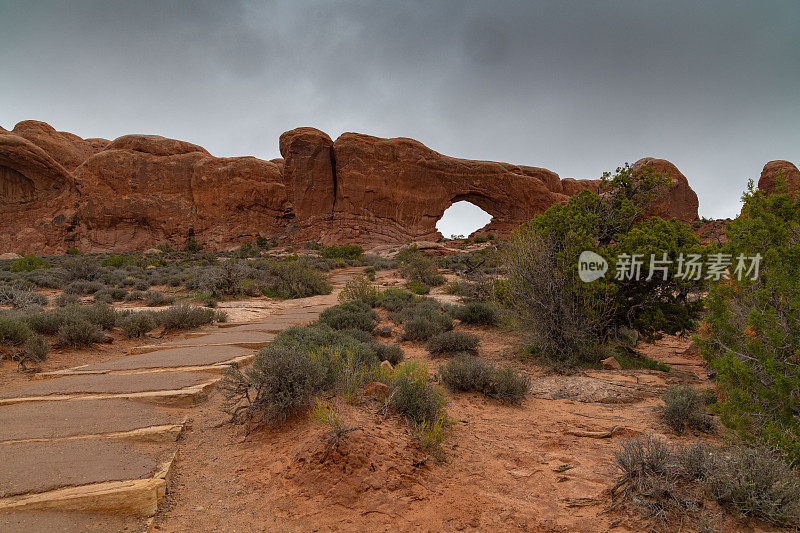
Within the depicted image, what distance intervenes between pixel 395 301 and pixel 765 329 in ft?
27.1

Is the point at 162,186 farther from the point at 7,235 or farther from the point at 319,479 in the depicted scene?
the point at 319,479

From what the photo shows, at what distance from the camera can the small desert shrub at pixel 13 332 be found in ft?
18.2

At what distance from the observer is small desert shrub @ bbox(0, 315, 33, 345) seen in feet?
A: 18.2

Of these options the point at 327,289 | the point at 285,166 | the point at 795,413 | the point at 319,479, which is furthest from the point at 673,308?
the point at 285,166

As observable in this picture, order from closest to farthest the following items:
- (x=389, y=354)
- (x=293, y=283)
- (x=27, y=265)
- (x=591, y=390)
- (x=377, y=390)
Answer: (x=377, y=390) → (x=591, y=390) → (x=389, y=354) → (x=293, y=283) → (x=27, y=265)

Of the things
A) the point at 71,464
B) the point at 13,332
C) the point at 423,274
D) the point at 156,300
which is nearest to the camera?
the point at 71,464

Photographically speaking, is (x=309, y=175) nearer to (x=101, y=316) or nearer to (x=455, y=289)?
(x=455, y=289)

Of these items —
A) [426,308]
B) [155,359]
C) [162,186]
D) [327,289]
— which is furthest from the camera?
[162,186]

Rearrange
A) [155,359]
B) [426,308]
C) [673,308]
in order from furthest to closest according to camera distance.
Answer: [426,308], [673,308], [155,359]

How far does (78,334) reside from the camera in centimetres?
612

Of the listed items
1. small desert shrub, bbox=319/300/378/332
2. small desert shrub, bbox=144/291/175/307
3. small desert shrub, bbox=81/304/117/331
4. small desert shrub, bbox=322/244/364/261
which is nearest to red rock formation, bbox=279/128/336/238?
small desert shrub, bbox=322/244/364/261

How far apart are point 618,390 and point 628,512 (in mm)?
3136

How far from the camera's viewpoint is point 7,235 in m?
35.9

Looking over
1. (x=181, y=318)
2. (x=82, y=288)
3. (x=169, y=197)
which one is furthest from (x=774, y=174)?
(x=169, y=197)
